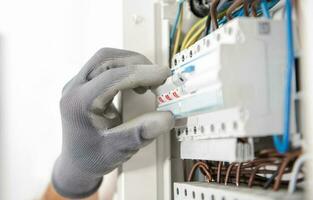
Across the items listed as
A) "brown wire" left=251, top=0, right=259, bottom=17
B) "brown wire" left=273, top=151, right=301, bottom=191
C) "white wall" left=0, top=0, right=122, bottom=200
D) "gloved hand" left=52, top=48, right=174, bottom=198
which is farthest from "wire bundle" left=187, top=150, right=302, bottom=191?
"white wall" left=0, top=0, right=122, bottom=200

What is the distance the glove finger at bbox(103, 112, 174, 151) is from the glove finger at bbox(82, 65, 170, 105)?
8 centimetres

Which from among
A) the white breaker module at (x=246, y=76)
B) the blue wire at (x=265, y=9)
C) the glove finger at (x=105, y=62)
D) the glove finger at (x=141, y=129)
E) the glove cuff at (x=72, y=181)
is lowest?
the glove cuff at (x=72, y=181)

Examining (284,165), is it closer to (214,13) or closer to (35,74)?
(214,13)

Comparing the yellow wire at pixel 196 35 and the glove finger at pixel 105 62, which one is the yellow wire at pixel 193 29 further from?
the glove finger at pixel 105 62

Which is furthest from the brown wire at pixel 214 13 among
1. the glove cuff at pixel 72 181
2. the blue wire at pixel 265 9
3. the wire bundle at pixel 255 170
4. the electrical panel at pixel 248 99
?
the glove cuff at pixel 72 181

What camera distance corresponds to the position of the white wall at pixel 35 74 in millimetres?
1112

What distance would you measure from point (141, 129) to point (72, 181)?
270mm

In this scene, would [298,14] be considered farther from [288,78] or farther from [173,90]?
[173,90]

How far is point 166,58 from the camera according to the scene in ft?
2.92

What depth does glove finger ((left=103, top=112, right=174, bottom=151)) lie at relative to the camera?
724 mm

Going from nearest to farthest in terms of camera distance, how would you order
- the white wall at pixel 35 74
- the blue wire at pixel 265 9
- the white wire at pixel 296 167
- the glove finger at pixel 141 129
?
the white wire at pixel 296 167, the blue wire at pixel 265 9, the glove finger at pixel 141 129, the white wall at pixel 35 74

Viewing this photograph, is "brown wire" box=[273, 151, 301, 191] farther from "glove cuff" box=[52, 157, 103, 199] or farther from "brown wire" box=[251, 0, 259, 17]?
"glove cuff" box=[52, 157, 103, 199]

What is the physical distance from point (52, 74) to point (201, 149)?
0.63 metres

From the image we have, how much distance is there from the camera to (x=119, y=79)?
0.74 metres
